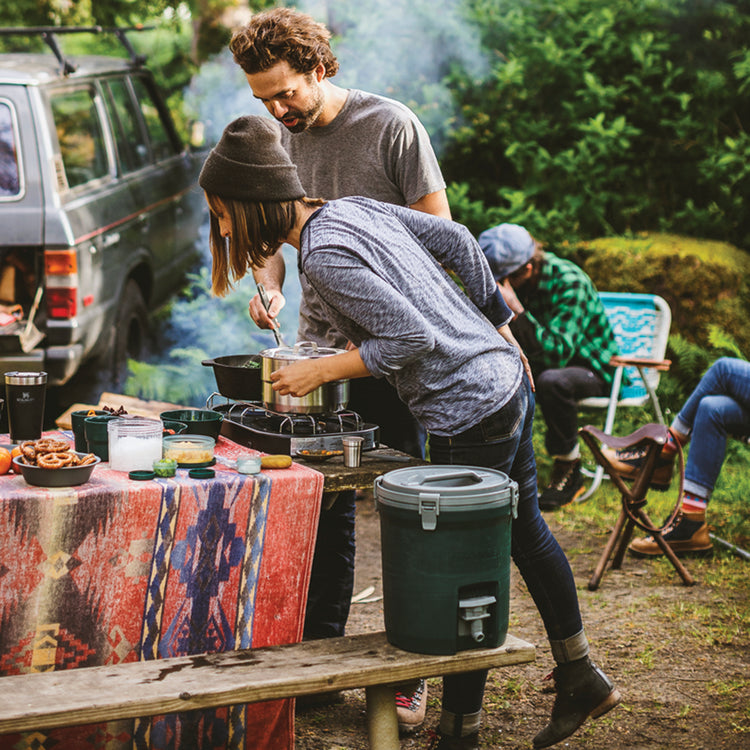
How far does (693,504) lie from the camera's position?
5.06 meters

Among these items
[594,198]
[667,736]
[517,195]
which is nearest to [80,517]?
[667,736]

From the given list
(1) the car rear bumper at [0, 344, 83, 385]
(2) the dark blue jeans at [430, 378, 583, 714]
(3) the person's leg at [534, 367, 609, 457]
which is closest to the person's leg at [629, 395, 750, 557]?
(3) the person's leg at [534, 367, 609, 457]

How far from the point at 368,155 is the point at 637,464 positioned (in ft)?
7.99

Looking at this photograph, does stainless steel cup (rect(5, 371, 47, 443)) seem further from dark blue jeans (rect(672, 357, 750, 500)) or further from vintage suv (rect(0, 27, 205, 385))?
dark blue jeans (rect(672, 357, 750, 500))

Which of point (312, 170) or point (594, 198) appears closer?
point (312, 170)

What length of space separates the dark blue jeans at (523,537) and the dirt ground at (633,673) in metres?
0.48

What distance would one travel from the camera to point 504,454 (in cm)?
284

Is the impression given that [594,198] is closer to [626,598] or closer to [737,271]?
[737,271]

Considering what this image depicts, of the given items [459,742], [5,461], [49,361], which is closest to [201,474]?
[5,461]

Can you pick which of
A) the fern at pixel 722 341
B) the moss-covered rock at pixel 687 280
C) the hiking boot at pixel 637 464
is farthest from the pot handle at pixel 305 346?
the moss-covered rock at pixel 687 280

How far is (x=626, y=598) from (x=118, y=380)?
348 centimetres

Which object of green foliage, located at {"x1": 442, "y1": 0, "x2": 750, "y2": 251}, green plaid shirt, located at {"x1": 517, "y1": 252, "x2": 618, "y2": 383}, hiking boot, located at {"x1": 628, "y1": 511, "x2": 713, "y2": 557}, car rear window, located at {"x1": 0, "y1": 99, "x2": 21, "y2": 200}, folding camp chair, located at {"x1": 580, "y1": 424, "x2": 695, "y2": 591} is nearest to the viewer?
folding camp chair, located at {"x1": 580, "y1": 424, "x2": 695, "y2": 591}

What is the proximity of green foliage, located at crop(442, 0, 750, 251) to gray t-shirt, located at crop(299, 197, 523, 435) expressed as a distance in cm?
558

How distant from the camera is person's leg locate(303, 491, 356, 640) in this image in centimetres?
345
